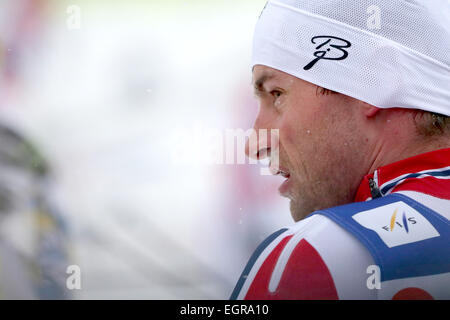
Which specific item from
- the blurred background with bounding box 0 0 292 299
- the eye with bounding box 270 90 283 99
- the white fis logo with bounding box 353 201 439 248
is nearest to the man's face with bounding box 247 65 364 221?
the eye with bounding box 270 90 283 99

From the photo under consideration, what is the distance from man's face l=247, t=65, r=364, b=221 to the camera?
50.8 inches

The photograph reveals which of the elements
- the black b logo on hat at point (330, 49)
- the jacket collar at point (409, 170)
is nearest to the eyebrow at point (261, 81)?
the black b logo on hat at point (330, 49)

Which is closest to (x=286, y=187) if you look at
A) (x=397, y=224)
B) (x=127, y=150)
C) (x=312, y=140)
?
(x=312, y=140)

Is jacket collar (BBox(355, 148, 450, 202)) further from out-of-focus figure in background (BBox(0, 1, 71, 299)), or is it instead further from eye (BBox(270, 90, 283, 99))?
out-of-focus figure in background (BBox(0, 1, 71, 299))

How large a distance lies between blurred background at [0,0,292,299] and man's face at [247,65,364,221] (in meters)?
2.39

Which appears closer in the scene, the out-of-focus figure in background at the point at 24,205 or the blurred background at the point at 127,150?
the out-of-focus figure in background at the point at 24,205

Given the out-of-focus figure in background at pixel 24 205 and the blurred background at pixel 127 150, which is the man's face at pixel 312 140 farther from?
the blurred background at pixel 127 150

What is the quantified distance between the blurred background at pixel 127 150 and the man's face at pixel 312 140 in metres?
2.39

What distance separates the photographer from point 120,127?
4.15 m

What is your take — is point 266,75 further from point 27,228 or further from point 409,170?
point 27,228

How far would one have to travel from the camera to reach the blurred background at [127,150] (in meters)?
3.82

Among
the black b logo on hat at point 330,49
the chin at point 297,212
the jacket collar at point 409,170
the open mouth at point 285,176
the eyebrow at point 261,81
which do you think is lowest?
the chin at point 297,212

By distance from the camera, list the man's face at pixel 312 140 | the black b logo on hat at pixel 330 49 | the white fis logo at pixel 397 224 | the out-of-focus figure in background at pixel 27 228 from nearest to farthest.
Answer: the white fis logo at pixel 397 224, the man's face at pixel 312 140, the black b logo on hat at pixel 330 49, the out-of-focus figure in background at pixel 27 228

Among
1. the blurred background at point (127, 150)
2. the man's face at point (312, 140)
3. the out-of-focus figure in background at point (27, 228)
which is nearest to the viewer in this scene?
the man's face at point (312, 140)
